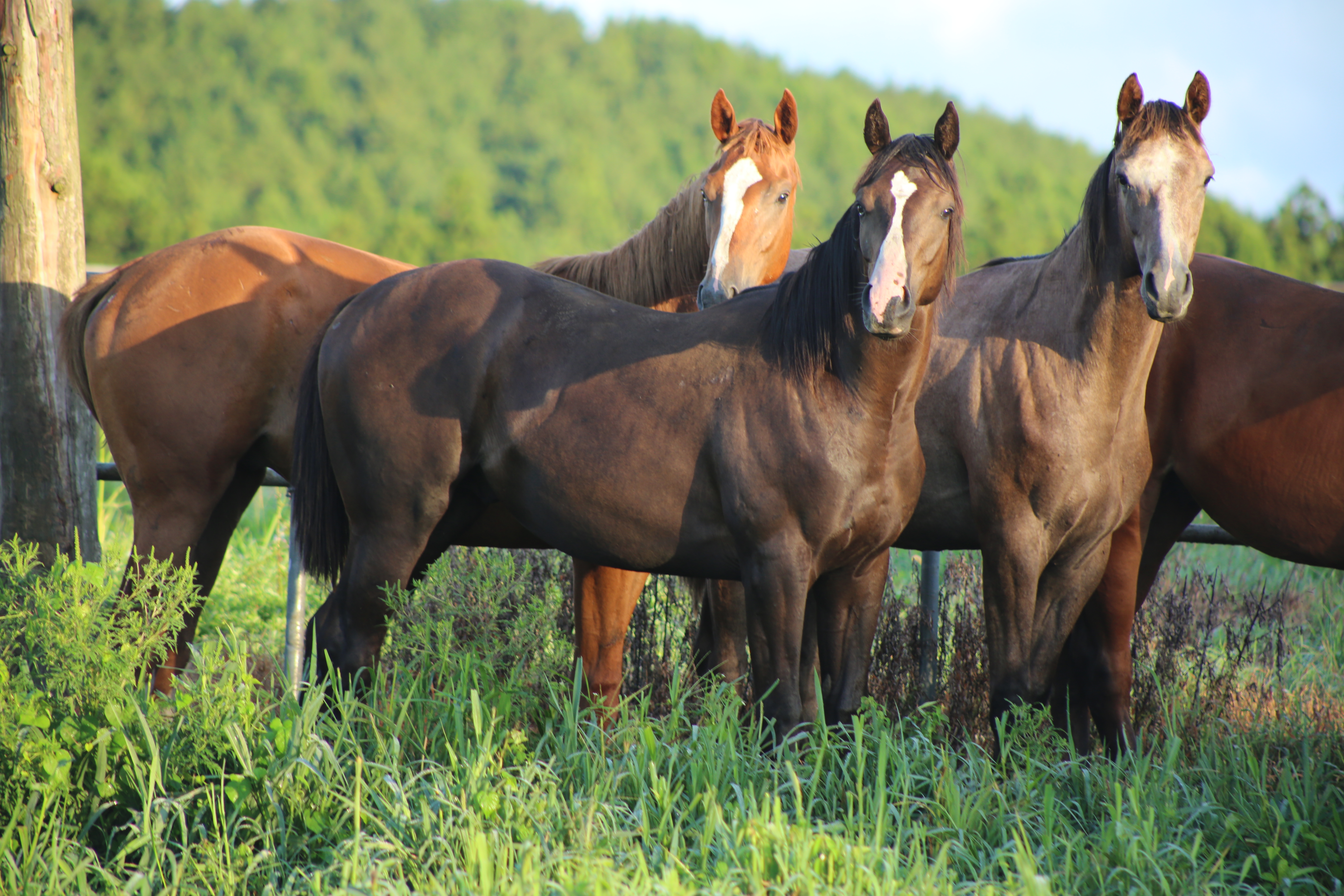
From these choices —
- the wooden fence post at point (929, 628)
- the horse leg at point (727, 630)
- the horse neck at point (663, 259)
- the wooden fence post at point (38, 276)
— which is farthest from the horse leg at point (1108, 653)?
the wooden fence post at point (38, 276)

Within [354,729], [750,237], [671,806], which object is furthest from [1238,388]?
[354,729]

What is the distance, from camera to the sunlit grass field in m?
2.57

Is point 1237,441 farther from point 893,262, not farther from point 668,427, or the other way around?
point 668,427

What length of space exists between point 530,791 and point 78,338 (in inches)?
116

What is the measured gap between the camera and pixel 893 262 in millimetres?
3014

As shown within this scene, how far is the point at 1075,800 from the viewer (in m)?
3.06

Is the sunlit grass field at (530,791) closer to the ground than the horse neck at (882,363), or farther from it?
closer to the ground

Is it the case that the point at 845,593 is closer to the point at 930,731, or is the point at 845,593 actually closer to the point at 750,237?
the point at 930,731

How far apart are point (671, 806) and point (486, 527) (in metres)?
1.78

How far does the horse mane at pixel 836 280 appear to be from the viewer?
3.23 m

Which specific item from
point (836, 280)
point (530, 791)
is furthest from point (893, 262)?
point (530, 791)

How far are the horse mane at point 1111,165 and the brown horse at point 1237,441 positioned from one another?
30.5 inches

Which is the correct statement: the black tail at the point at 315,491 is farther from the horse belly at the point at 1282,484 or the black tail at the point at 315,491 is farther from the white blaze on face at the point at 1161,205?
the horse belly at the point at 1282,484

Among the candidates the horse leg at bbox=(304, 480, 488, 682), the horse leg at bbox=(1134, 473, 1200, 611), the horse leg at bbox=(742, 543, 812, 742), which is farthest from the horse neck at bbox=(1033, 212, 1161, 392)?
the horse leg at bbox=(304, 480, 488, 682)
